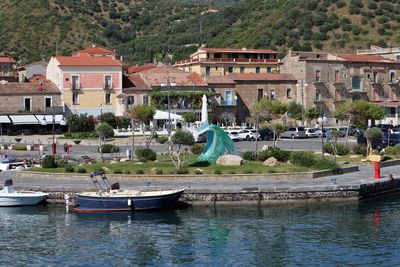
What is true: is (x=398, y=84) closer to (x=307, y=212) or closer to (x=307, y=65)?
(x=307, y=65)

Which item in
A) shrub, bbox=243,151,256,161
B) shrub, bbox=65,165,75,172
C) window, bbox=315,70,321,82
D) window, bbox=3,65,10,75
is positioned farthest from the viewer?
window, bbox=315,70,321,82

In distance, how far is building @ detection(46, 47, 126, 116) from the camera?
8425 centimetres

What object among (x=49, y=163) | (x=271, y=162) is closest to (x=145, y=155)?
(x=49, y=163)

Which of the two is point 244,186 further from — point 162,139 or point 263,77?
point 263,77

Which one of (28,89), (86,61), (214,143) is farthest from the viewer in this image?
(86,61)

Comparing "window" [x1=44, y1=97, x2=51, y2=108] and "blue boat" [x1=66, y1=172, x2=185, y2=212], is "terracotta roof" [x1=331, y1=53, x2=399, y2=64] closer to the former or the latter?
"window" [x1=44, y1=97, x2=51, y2=108]

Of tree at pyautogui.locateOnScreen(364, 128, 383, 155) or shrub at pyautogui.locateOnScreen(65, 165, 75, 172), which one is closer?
shrub at pyautogui.locateOnScreen(65, 165, 75, 172)

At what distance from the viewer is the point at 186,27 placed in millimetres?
160625

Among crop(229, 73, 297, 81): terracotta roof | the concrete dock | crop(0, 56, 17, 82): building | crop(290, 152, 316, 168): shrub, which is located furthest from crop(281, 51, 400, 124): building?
the concrete dock

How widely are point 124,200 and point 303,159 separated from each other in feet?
47.5

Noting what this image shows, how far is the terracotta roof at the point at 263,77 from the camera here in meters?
92.2

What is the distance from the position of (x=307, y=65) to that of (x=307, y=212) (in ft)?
165

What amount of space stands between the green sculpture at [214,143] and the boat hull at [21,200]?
12052 millimetres

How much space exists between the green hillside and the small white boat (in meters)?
79.2
